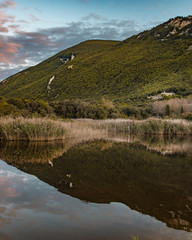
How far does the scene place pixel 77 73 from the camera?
8444 centimetres

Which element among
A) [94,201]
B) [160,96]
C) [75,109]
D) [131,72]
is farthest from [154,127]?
[131,72]

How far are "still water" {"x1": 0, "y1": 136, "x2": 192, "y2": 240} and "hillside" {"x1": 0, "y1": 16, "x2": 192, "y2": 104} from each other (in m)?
45.9

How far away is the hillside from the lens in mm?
62369

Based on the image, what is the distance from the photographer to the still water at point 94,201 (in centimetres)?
328

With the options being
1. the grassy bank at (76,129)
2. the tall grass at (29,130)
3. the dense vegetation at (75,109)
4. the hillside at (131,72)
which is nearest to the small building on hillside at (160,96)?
the hillside at (131,72)

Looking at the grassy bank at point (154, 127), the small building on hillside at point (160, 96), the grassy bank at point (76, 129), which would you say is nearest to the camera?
the grassy bank at point (76, 129)

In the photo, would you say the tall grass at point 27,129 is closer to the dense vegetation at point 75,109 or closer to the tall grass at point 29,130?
the tall grass at point 29,130

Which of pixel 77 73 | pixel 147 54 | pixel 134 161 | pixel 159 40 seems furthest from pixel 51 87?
pixel 134 161

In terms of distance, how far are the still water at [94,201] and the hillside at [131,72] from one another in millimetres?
45856

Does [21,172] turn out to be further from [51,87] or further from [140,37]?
[140,37]

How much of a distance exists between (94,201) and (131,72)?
235ft

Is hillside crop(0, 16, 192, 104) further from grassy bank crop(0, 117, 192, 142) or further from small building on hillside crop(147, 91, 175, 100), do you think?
grassy bank crop(0, 117, 192, 142)

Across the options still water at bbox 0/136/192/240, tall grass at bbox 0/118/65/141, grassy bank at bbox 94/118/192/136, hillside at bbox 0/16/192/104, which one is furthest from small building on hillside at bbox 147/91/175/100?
still water at bbox 0/136/192/240

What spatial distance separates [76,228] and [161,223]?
1.14 meters
